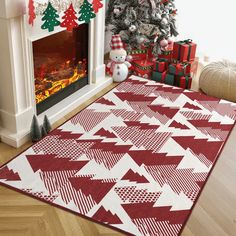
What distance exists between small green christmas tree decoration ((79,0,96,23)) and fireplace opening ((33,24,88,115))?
0.72ft

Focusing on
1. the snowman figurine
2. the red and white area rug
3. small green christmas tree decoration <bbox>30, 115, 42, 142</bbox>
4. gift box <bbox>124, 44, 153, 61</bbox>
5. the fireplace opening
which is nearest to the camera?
the red and white area rug

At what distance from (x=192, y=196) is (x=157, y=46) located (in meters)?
2.34

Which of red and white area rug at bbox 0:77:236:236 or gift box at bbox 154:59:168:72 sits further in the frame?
gift box at bbox 154:59:168:72

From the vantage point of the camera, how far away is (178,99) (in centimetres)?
374

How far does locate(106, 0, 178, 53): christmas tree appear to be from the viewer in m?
4.17

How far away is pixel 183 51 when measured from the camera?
4.12 m

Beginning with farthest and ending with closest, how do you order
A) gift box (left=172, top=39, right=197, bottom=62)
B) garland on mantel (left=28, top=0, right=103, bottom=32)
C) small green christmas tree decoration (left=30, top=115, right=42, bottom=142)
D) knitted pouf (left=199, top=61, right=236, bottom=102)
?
gift box (left=172, top=39, right=197, bottom=62)
knitted pouf (left=199, top=61, right=236, bottom=102)
small green christmas tree decoration (left=30, top=115, right=42, bottom=142)
garland on mantel (left=28, top=0, right=103, bottom=32)

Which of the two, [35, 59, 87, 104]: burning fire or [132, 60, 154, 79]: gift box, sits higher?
[35, 59, 87, 104]: burning fire

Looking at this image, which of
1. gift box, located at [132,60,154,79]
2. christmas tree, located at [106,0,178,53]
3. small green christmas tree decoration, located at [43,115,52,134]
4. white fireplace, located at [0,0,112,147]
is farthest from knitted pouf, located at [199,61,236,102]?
small green christmas tree decoration, located at [43,115,52,134]

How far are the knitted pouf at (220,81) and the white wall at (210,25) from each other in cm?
68

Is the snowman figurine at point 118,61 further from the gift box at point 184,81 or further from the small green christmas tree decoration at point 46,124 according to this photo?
the small green christmas tree decoration at point 46,124

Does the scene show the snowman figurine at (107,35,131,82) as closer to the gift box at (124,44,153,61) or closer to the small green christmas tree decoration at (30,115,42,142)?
the gift box at (124,44,153,61)

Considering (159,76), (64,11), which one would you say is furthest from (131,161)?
(159,76)

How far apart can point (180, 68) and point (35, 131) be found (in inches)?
72.7
